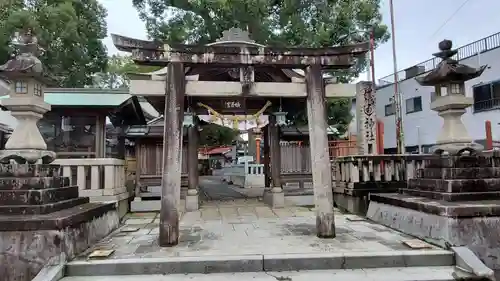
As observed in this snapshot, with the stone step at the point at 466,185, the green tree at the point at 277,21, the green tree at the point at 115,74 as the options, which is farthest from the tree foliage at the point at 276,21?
the green tree at the point at 115,74

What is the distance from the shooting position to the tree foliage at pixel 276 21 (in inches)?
643

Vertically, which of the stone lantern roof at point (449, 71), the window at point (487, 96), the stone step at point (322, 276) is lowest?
the stone step at point (322, 276)

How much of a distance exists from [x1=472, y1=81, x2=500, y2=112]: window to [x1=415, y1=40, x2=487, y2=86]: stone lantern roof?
606 inches

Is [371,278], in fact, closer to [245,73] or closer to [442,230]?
[442,230]

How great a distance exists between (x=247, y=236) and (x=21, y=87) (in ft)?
17.2

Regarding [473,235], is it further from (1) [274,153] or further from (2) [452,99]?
(1) [274,153]

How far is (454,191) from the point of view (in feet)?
22.1

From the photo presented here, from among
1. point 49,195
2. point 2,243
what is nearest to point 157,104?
point 49,195

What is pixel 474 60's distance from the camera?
20.5m

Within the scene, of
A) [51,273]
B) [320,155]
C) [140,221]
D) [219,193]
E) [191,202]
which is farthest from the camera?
[219,193]

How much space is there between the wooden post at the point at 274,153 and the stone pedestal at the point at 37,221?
A: 6.16 meters

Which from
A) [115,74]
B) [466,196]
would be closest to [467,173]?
[466,196]

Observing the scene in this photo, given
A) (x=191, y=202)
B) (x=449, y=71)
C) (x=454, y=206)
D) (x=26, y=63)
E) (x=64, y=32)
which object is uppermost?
A: (x=64, y=32)

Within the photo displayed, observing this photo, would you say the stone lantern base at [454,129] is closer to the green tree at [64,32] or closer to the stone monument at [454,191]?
the stone monument at [454,191]
